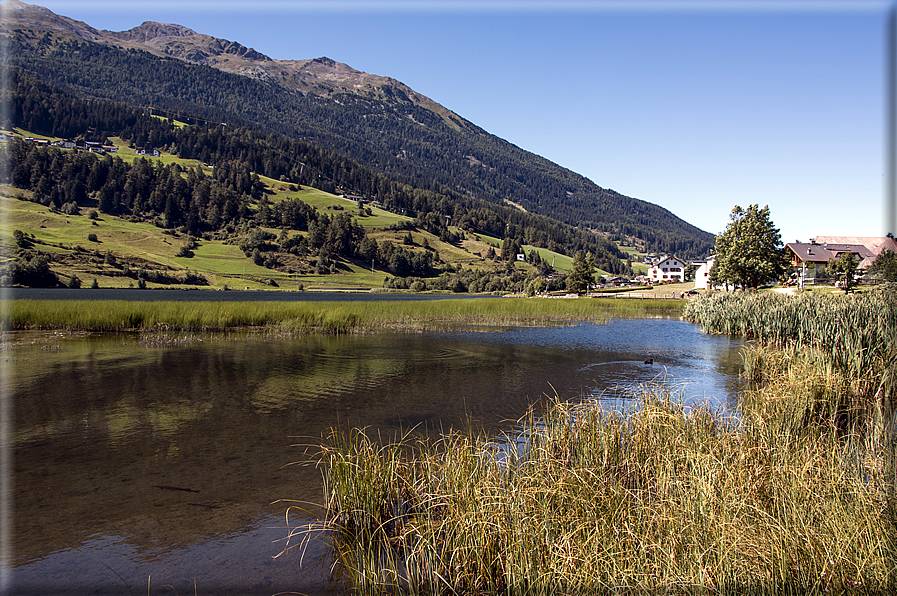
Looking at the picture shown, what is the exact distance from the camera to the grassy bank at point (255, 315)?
91.8 feet

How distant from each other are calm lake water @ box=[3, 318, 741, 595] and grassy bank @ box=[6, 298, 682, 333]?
7.69 ft

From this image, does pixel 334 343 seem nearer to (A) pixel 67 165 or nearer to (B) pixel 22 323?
(B) pixel 22 323

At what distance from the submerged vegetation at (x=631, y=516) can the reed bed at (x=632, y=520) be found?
0.02 m

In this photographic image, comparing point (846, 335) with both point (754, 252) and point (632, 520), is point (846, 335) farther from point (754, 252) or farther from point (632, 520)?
point (754, 252)

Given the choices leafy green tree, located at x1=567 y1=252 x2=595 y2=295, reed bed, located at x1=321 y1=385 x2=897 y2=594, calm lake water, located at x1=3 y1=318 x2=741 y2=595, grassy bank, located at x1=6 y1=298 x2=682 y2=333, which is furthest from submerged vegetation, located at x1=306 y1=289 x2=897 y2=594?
leafy green tree, located at x1=567 y1=252 x2=595 y2=295

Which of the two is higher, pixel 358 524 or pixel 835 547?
pixel 835 547

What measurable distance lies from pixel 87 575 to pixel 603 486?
5.89m

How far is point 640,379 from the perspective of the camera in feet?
56.1

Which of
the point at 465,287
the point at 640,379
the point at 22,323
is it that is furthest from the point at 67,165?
the point at 640,379

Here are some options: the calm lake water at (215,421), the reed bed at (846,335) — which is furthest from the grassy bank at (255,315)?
the reed bed at (846,335)

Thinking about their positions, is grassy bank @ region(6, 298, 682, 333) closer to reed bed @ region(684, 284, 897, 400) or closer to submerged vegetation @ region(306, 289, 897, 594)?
reed bed @ region(684, 284, 897, 400)

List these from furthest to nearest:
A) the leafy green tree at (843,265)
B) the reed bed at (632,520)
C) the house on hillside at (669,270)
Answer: the house on hillside at (669,270), the leafy green tree at (843,265), the reed bed at (632,520)

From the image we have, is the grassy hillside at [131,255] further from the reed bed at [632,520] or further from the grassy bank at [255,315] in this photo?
the reed bed at [632,520]

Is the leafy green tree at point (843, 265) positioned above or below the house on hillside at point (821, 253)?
below
